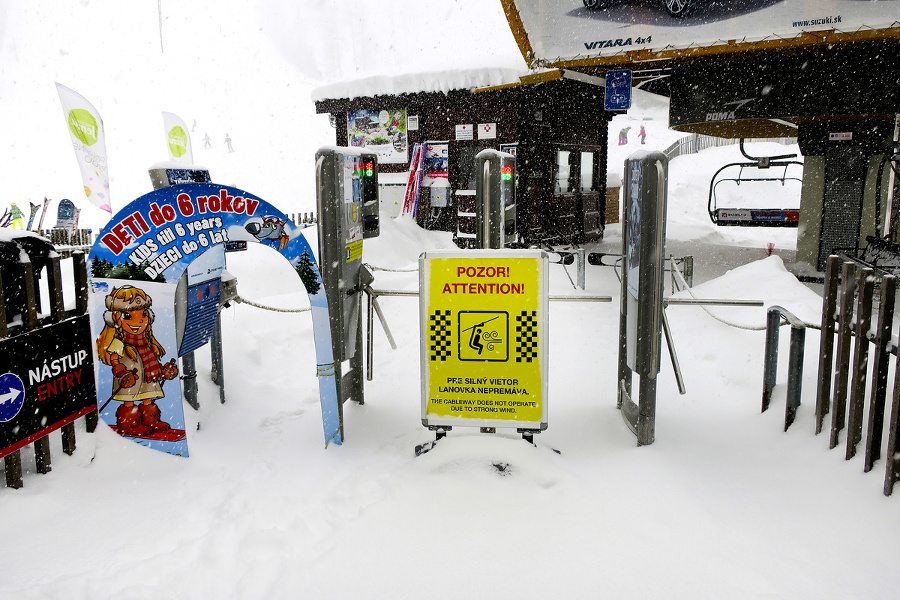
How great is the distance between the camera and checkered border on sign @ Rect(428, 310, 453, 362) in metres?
4.17

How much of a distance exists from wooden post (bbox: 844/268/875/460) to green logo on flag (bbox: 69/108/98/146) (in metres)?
12.2

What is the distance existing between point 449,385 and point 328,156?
177 cm

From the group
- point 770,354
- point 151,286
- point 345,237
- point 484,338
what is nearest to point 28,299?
point 151,286

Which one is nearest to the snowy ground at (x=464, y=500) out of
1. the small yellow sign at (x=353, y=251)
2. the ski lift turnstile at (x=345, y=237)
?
the ski lift turnstile at (x=345, y=237)

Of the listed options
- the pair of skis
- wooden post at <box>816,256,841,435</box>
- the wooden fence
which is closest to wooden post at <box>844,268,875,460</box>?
wooden post at <box>816,256,841,435</box>

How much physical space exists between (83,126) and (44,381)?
9794mm

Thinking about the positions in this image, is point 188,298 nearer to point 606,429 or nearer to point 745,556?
point 606,429

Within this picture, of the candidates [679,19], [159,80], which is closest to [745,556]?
[679,19]

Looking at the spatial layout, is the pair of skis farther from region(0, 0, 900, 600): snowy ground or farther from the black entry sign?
the black entry sign

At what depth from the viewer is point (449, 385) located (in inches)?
166

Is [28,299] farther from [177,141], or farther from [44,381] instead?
[177,141]

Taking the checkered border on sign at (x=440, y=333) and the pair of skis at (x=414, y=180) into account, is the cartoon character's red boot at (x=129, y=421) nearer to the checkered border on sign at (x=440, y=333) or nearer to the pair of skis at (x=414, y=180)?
the checkered border on sign at (x=440, y=333)

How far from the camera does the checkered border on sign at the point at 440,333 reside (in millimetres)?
4168

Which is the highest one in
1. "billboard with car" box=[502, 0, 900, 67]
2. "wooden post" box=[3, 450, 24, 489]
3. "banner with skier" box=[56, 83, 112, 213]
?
"billboard with car" box=[502, 0, 900, 67]
